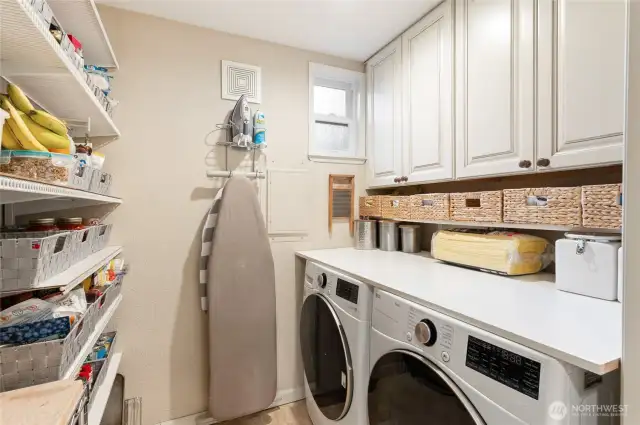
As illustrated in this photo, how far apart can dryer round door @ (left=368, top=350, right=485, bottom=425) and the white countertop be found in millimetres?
192

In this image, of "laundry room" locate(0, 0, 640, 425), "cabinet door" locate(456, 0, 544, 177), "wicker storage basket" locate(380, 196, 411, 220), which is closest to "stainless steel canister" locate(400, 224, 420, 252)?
"laundry room" locate(0, 0, 640, 425)

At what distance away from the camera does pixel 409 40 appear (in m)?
1.79

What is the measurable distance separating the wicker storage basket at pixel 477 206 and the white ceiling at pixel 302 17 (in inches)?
40.7

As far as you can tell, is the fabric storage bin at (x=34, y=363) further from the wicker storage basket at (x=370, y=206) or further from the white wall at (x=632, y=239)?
the wicker storage basket at (x=370, y=206)

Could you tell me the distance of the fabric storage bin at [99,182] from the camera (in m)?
1.16

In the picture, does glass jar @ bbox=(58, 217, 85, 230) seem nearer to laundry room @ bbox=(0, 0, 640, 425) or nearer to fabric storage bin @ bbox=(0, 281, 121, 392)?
laundry room @ bbox=(0, 0, 640, 425)

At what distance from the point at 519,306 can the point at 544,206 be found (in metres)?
0.47

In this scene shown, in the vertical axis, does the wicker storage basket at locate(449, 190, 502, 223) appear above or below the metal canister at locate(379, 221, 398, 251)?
above

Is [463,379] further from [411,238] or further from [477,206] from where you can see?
[411,238]

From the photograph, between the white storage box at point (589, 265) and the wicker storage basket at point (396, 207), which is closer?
the white storage box at point (589, 265)

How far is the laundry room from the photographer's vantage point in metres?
0.73

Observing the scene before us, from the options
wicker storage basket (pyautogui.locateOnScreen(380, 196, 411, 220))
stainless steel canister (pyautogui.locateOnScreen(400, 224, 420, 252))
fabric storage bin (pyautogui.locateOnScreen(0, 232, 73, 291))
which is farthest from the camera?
stainless steel canister (pyautogui.locateOnScreen(400, 224, 420, 252))

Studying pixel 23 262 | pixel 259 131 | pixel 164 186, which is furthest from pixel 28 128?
pixel 259 131
